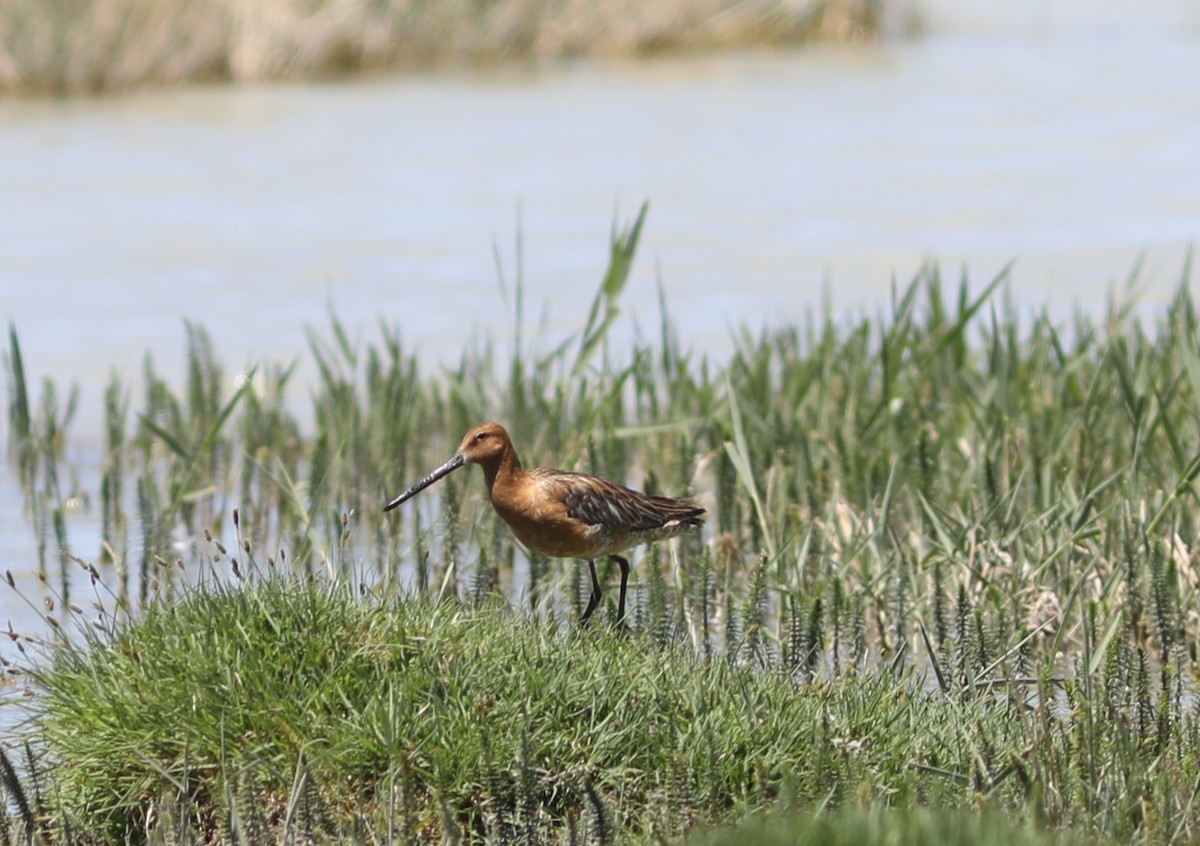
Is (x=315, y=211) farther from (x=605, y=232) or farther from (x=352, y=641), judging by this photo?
(x=352, y=641)

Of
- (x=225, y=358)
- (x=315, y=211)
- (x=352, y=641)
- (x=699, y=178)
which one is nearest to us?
(x=352, y=641)

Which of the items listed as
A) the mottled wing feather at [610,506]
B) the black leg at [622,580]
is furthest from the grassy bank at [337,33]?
the mottled wing feather at [610,506]

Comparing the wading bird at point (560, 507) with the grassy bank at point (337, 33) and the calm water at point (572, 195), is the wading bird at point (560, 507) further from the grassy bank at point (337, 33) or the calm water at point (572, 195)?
the grassy bank at point (337, 33)

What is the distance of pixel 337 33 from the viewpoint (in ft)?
61.3

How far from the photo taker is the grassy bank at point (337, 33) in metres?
17.6

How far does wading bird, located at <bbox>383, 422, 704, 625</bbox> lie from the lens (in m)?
5.05

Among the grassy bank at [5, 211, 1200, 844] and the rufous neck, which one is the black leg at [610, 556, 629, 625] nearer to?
the grassy bank at [5, 211, 1200, 844]

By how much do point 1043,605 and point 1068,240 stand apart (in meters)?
7.06

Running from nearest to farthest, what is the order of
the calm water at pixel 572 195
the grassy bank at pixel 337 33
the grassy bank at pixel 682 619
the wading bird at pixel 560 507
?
1. the grassy bank at pixel 682 619
2. the wading bird at pixel 560 507
3. the calm water at pixel 572 195
4. the grassy bank at pixel 337 33

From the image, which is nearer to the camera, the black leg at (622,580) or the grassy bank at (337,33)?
the black leg at (622,580)

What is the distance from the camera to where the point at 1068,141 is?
1541cm

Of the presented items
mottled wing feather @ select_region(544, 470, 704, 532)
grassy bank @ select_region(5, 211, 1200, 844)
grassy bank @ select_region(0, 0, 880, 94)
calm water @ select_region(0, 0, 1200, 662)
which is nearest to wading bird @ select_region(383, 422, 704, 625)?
mottled wing feather @ select_region(544, 470, 704, 532)

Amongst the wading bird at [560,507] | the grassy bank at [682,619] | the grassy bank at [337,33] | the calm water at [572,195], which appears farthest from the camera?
the grassy bank at [337,33]

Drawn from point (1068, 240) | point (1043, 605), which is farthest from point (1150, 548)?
point (1068, 240)
